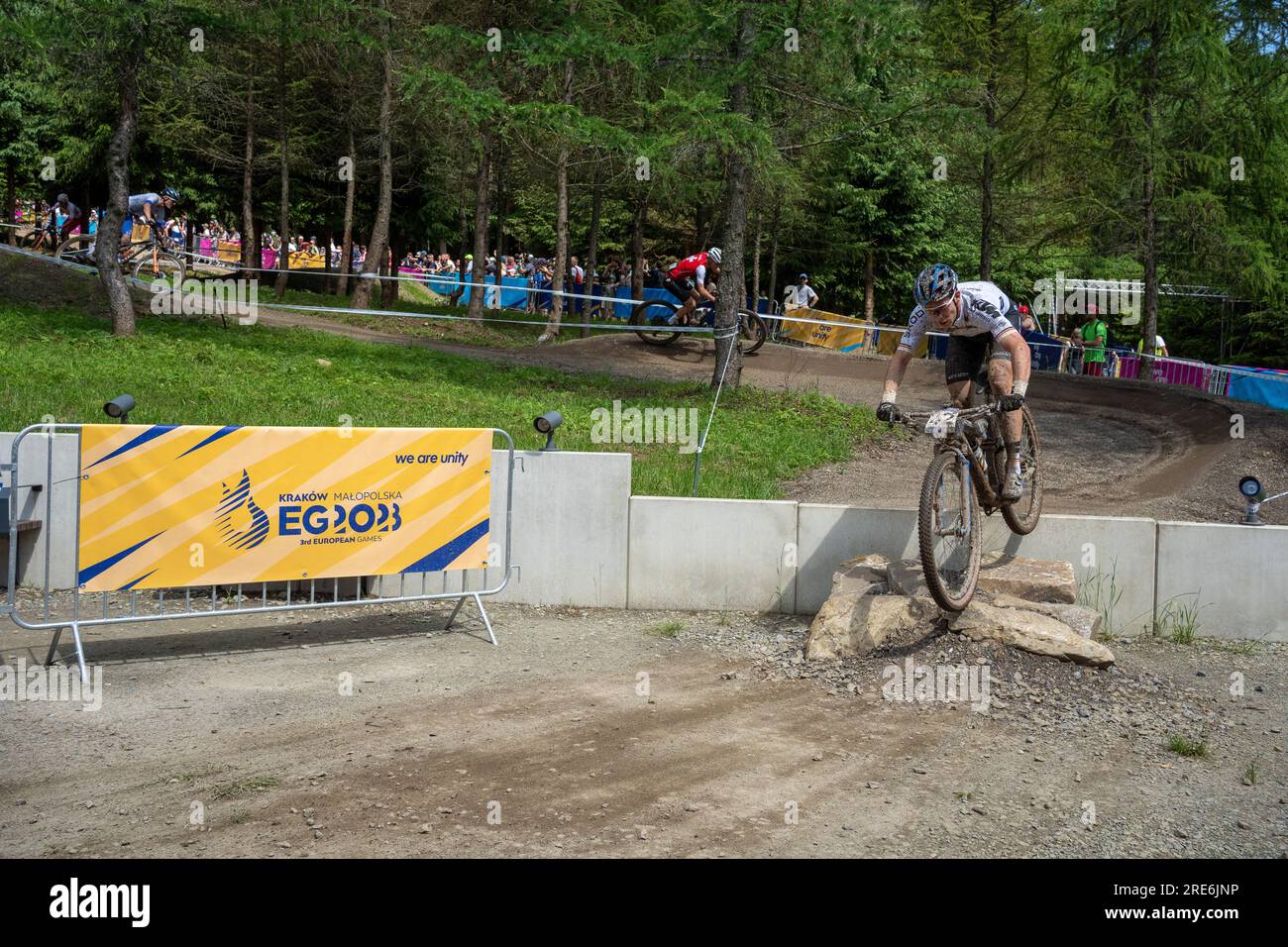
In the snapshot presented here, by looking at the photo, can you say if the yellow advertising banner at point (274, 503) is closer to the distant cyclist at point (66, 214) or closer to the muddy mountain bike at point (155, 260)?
the muddy mountain bike at point (155, 260)

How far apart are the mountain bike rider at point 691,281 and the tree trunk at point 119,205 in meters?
9.86

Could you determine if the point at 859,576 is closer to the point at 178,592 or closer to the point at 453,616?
the point at 453,616

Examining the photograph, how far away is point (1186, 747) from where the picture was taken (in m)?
6.89

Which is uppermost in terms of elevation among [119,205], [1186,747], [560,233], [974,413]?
[560,233]

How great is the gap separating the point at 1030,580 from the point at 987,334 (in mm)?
1957

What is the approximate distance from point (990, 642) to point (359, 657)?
449 cm

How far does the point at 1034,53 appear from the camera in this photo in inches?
1123

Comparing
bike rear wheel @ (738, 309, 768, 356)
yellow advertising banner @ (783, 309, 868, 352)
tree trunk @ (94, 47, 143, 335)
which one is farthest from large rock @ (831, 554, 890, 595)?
yellow advertising banner @ (783, 309, 868, 352)

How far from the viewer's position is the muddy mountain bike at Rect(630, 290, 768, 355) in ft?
74.6

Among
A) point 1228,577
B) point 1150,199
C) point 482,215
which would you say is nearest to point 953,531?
point 1228,577

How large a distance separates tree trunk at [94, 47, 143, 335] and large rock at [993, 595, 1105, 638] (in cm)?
1510

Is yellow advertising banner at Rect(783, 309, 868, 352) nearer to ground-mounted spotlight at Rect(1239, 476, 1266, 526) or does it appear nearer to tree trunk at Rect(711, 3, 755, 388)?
tree trunk at Rect(711, 3, 755, 388)

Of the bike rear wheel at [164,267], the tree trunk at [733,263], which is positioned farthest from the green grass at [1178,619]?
the bike rear wheel at [164,267]
